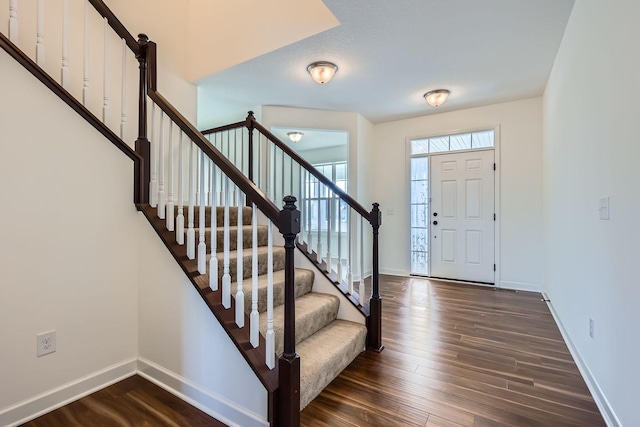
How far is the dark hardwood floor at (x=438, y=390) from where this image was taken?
1562 mm

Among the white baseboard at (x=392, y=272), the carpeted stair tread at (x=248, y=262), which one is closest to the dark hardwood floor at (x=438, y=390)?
the carpeted stair tread at (x=248, y=262)

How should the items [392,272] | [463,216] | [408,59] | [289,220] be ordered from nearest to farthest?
[289,220] → [408,59] → [463,216] → [392,272]

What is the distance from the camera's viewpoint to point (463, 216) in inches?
175

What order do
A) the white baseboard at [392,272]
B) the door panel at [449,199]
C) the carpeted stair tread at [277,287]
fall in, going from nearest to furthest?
the carpeted stair tread at [277,287] → the door panel at [449,199] → the white baseboard at [392,272]

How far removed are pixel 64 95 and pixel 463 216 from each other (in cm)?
464

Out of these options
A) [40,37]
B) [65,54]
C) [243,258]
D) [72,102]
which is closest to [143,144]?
[72,102]

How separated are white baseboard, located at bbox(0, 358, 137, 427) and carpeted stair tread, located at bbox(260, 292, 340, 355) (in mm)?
1052

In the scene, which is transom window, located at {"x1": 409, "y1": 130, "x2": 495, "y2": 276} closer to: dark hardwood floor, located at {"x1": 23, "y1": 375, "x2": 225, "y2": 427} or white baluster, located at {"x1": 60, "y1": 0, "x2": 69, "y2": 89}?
dark hardwood floor, located at {"x1": 23, "y1": 375, "x2": 225, "y2": 427}

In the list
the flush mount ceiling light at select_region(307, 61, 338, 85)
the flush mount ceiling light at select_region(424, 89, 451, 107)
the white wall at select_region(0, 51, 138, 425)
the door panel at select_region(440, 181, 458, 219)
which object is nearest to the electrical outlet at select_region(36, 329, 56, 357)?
the white wall at select_region(0, 51, 138, 425)

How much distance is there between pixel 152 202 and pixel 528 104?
15.3 feet

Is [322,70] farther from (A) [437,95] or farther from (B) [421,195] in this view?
(B) [421,195]

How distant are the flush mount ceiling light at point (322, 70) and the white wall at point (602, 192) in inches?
76.9

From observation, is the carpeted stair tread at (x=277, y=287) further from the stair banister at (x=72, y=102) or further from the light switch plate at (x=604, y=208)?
the light switch plate at (x=604, y=208)

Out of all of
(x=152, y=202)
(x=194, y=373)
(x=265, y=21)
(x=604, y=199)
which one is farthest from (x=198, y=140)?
(x=604, y=199)
